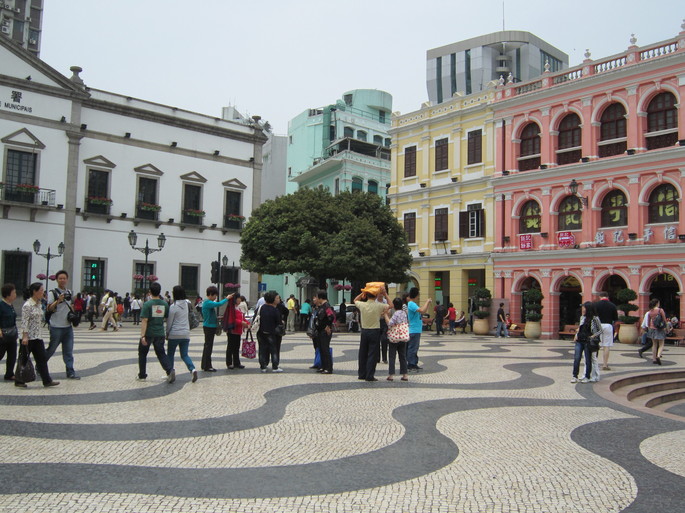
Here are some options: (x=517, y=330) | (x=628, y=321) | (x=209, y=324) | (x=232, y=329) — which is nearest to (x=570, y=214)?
(x=517, y=330)

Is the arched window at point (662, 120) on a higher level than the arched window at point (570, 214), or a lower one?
higher

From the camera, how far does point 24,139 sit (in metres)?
33.6

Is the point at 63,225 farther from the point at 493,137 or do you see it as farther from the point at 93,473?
the point at 93,473

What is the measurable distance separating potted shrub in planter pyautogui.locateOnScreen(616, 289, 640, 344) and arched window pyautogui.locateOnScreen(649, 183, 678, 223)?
386 cm

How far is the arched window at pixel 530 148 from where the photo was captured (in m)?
32.3

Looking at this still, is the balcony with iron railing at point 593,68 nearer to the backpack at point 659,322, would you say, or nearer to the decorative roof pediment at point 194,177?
the backpack at point 659,322

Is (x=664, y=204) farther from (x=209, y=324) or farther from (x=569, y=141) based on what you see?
(x=209, y=324)

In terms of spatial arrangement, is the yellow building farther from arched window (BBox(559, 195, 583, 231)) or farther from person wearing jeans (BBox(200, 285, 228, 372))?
person wearing jeans (BBox(200, 285, 228, 372))

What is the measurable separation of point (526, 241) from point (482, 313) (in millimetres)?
4435

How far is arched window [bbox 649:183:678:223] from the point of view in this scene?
2697 cm

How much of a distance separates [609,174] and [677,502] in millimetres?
26353

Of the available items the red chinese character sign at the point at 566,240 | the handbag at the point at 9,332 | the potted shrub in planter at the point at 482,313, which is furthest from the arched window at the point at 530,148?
the handbag at the point at 9,332

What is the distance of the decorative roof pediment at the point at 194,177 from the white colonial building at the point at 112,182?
66 millimetres

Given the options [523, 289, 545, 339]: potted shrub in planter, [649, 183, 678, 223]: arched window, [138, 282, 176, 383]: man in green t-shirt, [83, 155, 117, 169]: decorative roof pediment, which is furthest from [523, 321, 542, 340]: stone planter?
[83, 155, 117, 169]: decorative roof pediment
